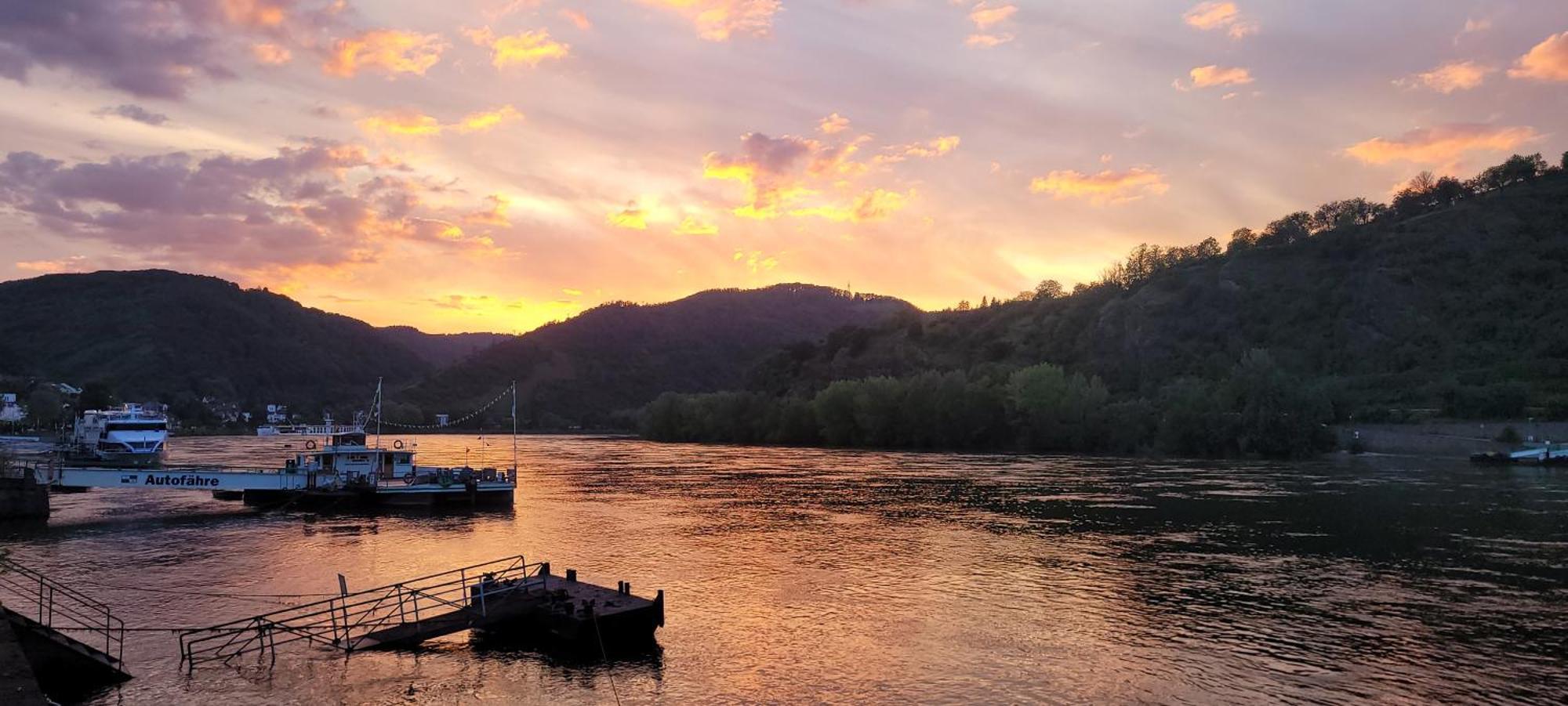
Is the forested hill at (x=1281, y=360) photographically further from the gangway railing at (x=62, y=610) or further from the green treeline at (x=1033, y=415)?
the gangway railing at (x=62, y=610)

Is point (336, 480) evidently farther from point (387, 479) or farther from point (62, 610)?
point (62, 610)

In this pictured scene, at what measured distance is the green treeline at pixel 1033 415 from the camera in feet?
356

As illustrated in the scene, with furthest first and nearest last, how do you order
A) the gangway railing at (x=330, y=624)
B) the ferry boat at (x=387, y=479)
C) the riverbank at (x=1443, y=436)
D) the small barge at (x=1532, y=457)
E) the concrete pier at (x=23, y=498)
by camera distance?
the riverbank at (x=1443, y=436)
the small barge at (x=1532, y=457)
the ferry boat at (x=387, y=479)
the concrete pier at (x=23, y=498)
the gangway railing at (x=330, y=624)

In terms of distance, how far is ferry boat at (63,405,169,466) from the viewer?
84.6 meters

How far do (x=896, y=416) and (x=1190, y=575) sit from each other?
108887mm

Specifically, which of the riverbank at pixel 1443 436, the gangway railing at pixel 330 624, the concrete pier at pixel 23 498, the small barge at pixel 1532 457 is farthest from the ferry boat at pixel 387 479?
the riverbank at pixel 1443 436

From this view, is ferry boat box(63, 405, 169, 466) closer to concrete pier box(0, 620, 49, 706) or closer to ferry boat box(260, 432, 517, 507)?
ferry boat box(260, 432, 517, 507)

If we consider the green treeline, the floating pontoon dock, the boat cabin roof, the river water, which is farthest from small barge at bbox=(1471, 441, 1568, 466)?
the boat cabin roof

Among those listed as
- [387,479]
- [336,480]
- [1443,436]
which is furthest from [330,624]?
[1443,436]

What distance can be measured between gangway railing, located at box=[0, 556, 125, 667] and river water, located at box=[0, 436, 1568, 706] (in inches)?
32.9

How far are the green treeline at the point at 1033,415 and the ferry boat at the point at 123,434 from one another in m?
94.6

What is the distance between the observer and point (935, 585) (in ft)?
119

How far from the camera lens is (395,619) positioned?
3203 cm

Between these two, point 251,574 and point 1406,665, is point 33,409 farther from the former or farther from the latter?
point 1406,665
